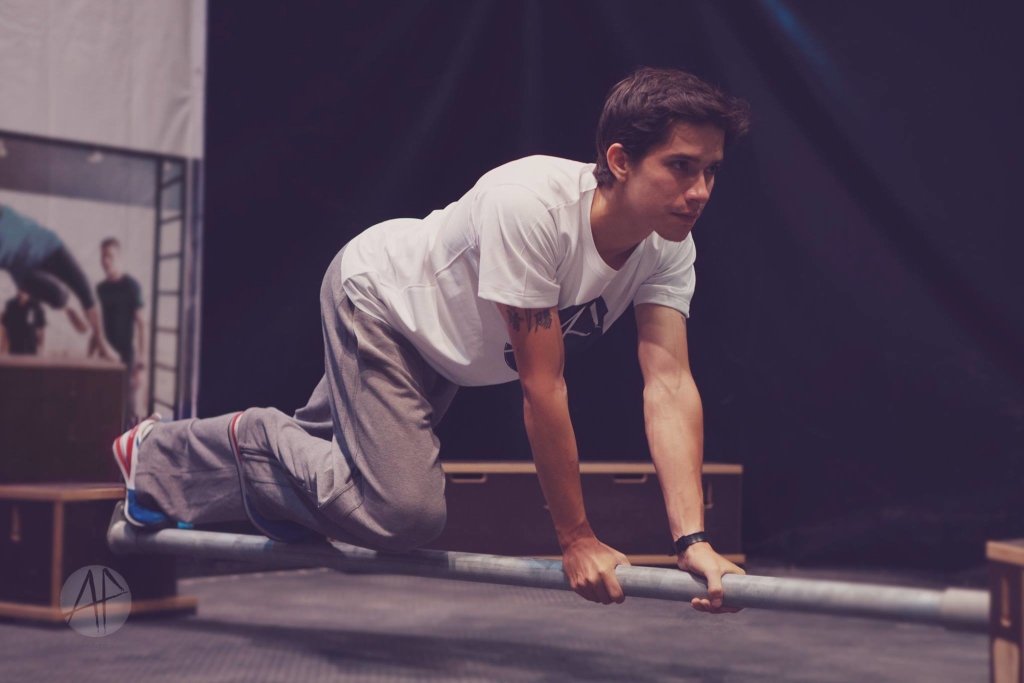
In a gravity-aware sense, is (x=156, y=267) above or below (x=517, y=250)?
above

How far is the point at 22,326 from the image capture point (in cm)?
313

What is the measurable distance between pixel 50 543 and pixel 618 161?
1863 millimetres

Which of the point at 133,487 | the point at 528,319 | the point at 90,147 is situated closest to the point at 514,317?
the point at 528,319

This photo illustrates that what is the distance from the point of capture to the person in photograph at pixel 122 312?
3.31 meters

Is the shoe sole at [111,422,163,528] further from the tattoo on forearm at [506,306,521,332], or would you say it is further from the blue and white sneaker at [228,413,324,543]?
the tattoo on forearm at [506,306,521,332]

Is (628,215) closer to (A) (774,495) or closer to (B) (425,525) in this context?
(B) (425,525)

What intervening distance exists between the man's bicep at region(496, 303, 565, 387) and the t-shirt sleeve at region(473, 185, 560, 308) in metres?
0.02

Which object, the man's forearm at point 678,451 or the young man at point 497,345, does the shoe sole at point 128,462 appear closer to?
the young man at point 497,345

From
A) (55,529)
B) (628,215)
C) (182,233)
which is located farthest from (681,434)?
(182,233)

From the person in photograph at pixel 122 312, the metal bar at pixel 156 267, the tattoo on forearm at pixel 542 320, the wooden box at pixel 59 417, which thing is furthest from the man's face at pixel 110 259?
the tattoo on forearm at pixel 542 320

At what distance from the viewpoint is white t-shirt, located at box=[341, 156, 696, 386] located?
1.58 m

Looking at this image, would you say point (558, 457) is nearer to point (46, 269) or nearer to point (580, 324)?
point (580, 324)

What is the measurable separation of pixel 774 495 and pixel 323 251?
1676 mm

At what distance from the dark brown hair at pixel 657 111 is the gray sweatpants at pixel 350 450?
1.71ft
